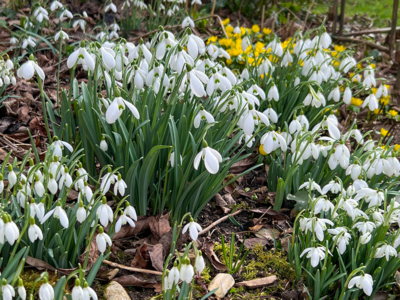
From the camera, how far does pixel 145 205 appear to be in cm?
220

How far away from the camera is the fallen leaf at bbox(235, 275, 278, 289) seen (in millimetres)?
2002

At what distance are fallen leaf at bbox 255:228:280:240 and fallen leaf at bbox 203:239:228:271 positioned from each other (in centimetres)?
30

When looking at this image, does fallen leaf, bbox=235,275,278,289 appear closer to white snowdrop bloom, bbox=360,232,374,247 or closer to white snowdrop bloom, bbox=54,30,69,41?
white snowdrop bloom, bbox=360,232,374,247

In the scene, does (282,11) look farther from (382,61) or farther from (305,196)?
(305,196)

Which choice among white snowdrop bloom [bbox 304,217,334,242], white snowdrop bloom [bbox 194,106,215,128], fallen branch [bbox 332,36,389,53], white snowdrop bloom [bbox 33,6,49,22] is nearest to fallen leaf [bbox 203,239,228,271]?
white snowdrop bloom [bbox 304,217,334,242]

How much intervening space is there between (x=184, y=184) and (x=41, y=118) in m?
1.43

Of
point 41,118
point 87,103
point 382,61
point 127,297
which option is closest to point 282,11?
point 382,61

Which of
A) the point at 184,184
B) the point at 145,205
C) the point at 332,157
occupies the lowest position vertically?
the point at 145,205

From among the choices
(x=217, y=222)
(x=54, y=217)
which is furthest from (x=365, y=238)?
(x=54, y=217)

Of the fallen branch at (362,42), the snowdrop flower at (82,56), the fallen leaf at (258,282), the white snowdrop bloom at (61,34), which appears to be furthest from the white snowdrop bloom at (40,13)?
the fallen branch at (362,42)

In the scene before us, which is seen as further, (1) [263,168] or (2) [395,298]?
(1) [263,168]

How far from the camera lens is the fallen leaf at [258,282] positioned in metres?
2.00

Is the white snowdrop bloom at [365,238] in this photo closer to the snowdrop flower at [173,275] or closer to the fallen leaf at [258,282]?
the fallen leaf at [258,282]

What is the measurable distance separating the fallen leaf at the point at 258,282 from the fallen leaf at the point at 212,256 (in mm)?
113
